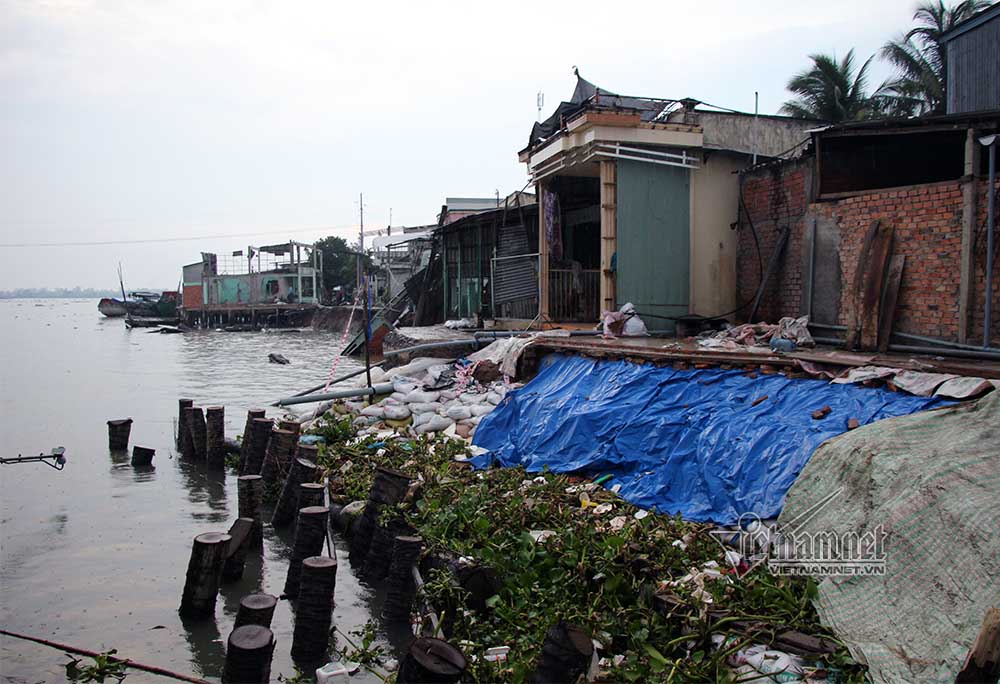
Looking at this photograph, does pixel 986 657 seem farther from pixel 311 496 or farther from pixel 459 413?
pixel 459 413

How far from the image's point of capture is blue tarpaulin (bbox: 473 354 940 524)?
5.28m

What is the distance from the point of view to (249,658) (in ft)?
12.6

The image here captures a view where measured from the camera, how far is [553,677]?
333cm

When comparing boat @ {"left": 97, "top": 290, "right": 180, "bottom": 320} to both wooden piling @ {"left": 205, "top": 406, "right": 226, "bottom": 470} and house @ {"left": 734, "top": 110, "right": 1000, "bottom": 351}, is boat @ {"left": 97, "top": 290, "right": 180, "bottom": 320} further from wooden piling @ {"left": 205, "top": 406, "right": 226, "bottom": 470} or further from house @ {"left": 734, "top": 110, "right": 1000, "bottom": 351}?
house @ {"left": 734, "top": 110, "right": 1000, "bottom": 351}

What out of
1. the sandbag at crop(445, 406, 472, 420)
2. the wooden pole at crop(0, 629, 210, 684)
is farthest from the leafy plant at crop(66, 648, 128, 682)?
the sandbag at crop(445, 406, 472, 420)

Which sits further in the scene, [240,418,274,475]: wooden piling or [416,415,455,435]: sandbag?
[416,415,455,435]: sandbag

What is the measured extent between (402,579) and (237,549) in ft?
5.58

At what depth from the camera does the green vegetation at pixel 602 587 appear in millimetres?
3777

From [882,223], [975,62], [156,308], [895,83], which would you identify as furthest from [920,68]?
[156,308]

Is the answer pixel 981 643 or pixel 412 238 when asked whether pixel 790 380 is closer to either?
pixel 981 643

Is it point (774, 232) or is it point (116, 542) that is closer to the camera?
point (116, 542)

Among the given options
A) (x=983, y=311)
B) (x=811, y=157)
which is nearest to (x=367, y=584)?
(x=983, y=311)

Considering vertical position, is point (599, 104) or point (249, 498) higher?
A: point (599, 104)

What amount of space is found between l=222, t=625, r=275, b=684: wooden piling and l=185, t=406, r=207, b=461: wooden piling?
6.65 metres
